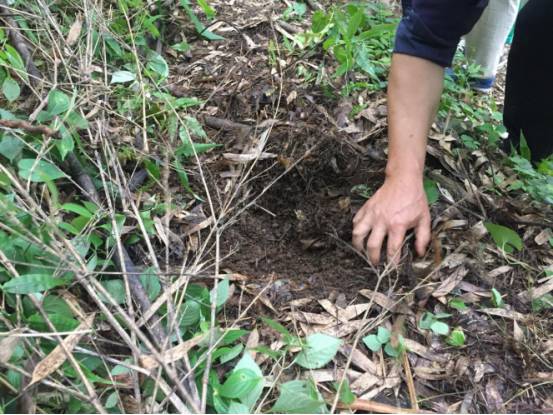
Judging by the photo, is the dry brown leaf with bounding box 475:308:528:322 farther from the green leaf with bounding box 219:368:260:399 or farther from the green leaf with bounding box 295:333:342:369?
the green leaf with bounding box 219:368:260:399

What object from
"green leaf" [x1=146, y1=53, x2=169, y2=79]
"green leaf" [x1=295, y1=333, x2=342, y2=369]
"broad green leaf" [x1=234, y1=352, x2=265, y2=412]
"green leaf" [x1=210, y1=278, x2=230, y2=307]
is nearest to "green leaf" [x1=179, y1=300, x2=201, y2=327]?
"green leaf" [x1=210, y1=278, x2=230, y2=307]

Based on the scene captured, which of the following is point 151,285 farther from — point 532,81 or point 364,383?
point 532,81

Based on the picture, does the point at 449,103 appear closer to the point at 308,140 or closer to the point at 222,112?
the point at 308,140

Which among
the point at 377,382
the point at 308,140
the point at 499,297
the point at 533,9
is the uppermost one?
the point at 533,9

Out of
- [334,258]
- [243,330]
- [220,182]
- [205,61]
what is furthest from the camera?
[205,61]

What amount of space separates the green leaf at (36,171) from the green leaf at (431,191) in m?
1.07

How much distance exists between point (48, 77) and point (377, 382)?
141cm

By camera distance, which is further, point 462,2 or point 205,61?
point 205,61

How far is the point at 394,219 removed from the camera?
52.0 inches

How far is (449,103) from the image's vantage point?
1.83 metres

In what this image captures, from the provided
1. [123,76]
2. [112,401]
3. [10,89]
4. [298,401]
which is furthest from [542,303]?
[10,89]

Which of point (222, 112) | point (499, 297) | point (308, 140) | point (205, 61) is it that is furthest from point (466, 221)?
point (205, 61)

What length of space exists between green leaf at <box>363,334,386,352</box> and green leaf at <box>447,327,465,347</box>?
18 centimetres

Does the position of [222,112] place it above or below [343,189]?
above
